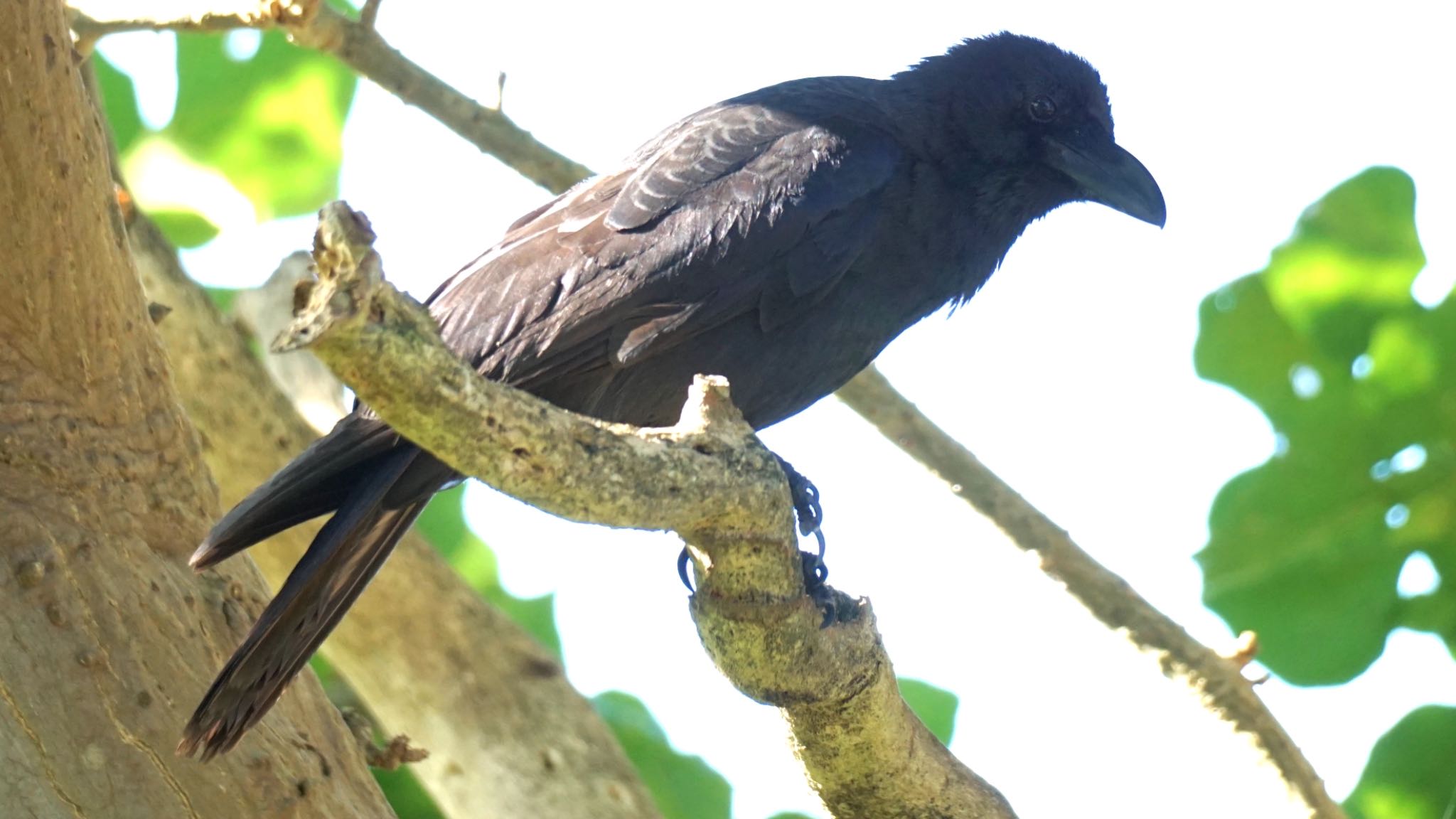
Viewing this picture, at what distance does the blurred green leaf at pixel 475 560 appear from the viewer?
18.8 feet

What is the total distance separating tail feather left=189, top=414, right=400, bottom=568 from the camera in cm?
279

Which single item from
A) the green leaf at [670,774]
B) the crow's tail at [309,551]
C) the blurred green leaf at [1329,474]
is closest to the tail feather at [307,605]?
the crow's tail at [309,551]

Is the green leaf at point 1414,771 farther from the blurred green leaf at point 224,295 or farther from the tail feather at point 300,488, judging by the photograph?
the blurred green leaf at point 224,295

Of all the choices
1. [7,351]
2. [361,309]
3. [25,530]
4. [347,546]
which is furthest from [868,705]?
[7,351]

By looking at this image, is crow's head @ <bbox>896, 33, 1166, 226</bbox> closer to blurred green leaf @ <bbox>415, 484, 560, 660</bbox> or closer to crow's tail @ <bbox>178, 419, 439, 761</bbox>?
crow's tail @ <bbox>178, 419, 439, 761</bbox>

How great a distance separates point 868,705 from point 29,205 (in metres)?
1.99

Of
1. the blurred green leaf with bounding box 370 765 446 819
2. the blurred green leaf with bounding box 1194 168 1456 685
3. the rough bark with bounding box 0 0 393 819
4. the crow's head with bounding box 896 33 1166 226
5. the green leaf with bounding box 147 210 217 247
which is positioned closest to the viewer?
the rough bark with bounding box 0 0 393 819

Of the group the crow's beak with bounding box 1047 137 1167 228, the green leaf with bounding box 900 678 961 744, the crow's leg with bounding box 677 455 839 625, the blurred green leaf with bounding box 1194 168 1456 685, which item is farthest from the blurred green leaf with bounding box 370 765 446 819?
the crow's beak with bounding box 1047 137 1167 228

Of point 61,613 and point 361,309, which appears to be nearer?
point 361,309

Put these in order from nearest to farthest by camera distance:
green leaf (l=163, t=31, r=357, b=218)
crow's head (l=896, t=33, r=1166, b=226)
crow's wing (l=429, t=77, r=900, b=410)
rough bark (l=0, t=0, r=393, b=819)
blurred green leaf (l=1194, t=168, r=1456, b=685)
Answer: rough bark (l=0, t=0, r=393, b=819) < crow's wing (l=429, t=77, r=900, b=410) < crow's head (l=896, t=33, r=1166, b=226) < blurred green leaf (l=1194, t=168, r=1456, b=685) < green leaf (l=163, t=31, r=357, b=218)

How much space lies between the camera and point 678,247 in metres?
3.35

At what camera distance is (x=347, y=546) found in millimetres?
3127

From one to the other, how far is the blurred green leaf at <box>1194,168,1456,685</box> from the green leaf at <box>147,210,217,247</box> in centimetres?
389

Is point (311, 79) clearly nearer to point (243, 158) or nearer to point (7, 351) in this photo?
point (243, 158)
